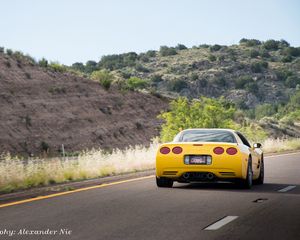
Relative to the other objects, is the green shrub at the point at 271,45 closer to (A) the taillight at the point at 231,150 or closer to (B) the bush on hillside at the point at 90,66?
(B) the bush on hillside at the point at 90,66

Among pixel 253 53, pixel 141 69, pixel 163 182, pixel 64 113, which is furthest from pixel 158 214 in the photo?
pixel 253 53

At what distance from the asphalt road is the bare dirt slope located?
3357cm

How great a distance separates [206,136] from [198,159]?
1.17 metres

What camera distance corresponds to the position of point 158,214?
1084 cm

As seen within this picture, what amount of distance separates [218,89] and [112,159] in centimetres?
8714

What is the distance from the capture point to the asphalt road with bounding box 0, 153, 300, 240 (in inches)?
352

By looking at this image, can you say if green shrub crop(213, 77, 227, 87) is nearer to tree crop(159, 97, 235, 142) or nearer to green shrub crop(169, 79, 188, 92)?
green shrub crop(169, 79, 188, 92)

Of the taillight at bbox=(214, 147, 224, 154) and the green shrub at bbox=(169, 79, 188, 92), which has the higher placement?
the green shrub at bbox=(169, 79, 188, 92)

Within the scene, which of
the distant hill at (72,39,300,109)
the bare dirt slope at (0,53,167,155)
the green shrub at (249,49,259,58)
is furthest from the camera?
the green shrub at (249,49,259,58)

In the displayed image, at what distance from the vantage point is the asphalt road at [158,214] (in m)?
8.93

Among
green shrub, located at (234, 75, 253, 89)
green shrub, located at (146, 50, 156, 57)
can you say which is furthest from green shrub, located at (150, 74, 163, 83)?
green shrub, located at (146, 50, 156, 57)

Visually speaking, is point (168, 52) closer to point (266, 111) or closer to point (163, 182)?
point (266, 111)

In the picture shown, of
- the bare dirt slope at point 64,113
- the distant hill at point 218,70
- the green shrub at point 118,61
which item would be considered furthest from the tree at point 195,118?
the green shrub at point 118,61

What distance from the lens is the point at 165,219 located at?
10250 mm
